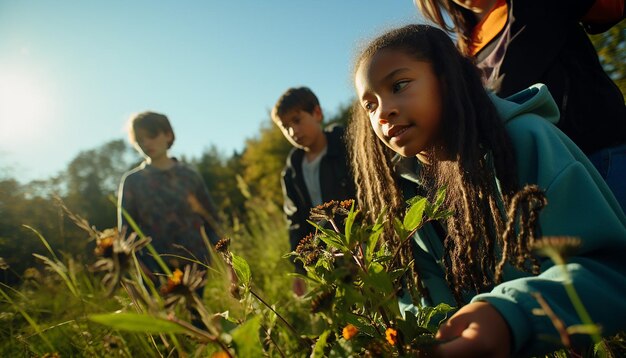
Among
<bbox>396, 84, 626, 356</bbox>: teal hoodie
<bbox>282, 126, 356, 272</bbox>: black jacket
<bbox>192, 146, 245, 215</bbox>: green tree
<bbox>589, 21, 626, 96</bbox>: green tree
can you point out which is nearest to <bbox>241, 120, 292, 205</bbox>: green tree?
<bbox>192, 146, 245, 215</bbox>: green tree

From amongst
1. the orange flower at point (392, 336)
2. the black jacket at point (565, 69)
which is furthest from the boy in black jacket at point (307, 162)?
the orange flower at point (392, 336)

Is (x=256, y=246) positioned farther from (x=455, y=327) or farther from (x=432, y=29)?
(x=455, y=327)

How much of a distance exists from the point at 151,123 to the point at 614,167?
3607 mm

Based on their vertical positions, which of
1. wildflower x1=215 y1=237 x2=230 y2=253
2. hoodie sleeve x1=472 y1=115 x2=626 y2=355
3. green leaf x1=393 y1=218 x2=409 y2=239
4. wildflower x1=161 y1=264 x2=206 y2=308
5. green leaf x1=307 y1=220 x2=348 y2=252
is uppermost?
wildflower x1=161 y1=264 x2=206 y2=308

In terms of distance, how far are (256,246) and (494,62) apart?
420 centimetres

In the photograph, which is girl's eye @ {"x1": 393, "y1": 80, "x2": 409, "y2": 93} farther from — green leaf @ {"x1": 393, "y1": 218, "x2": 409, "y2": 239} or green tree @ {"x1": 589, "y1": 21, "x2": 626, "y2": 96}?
green tree @ {"x1": 589, "y1": 21, "x2": 626, "y2": 96}

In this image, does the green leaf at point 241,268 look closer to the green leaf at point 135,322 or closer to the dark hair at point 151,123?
the green leaf at point 135,322

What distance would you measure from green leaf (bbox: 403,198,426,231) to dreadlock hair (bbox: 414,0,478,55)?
1.25 meters

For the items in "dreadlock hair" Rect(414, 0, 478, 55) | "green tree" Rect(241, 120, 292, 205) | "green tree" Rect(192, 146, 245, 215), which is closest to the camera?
"dreadlock hair" Rect(414, 0, 478, 55)

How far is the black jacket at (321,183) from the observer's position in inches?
139

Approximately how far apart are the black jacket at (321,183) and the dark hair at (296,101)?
333mm

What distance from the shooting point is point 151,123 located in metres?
3.72

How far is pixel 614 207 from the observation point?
0.97m

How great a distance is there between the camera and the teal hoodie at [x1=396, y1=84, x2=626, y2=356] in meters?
0.70
